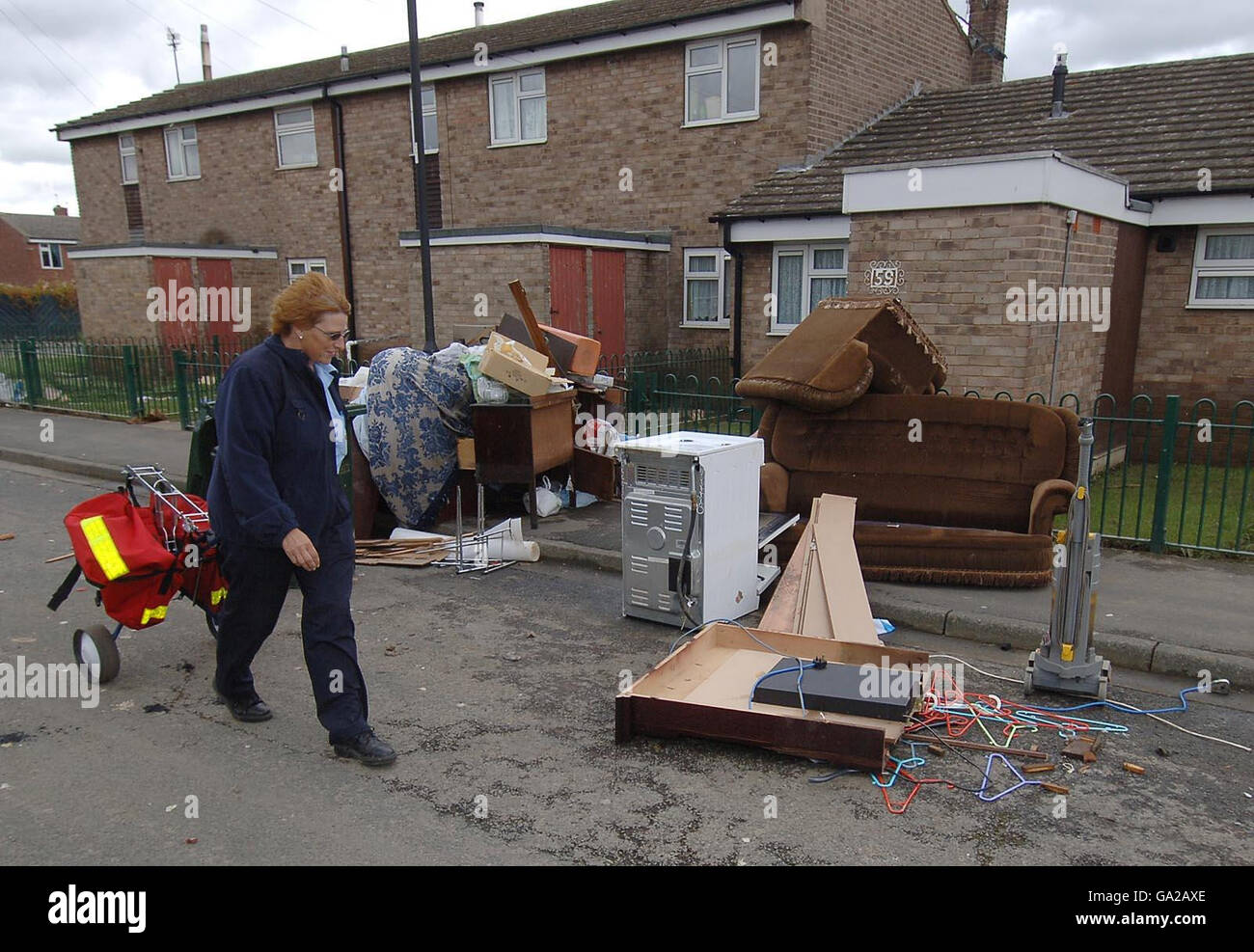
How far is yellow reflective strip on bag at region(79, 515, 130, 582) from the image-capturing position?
4.63 meters

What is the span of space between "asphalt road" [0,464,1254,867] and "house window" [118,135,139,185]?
2456 centimetres

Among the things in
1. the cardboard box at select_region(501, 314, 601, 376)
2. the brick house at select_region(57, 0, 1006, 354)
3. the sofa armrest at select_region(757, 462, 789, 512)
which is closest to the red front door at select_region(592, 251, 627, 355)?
the brick house at select_region(57, 0, 1006, 354)

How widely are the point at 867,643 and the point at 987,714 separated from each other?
67 centimetres

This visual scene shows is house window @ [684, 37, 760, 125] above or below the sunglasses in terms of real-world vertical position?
above

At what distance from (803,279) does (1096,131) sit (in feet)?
14.5

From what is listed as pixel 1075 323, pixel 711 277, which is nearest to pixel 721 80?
pixel 711 277

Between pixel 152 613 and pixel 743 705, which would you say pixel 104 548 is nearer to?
pixel 152 613

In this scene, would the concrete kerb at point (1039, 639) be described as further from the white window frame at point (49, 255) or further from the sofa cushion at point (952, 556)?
the white window frame at point (49, 255)

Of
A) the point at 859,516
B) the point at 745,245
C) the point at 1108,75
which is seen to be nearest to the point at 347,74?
the point at 745,245

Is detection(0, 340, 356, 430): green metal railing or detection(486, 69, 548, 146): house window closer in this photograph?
detection(0, 340, 356, 430): green metal railing

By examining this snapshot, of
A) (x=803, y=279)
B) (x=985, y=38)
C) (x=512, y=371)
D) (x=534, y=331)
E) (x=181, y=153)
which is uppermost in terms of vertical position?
(x=985, y=38)

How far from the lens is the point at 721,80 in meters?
15.7

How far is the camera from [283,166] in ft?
72.7

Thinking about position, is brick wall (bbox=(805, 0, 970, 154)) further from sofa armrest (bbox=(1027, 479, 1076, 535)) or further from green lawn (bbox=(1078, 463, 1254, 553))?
sofa armrest (bbox=(1027, 479, 1076, 535))
